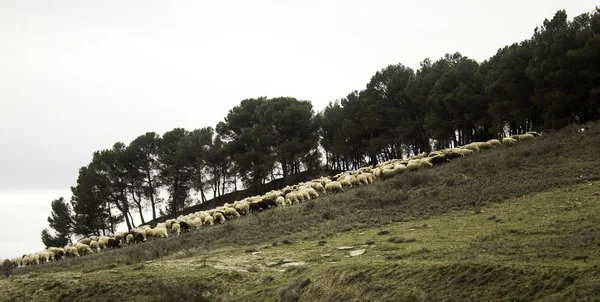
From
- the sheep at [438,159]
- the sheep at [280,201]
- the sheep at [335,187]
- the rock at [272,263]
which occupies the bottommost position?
the rock at [272,263]

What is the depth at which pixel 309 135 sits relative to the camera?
5972 cm

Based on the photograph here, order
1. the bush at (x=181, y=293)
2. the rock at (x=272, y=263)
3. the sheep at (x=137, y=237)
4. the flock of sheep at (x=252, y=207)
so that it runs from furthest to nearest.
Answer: the flock of sheep at (x=252, y=207) → the sheep at (x=137, y=237) → the rock at (x=272, y=263) → the bush at (x=181, y=293)

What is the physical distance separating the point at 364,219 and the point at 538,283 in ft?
39.1

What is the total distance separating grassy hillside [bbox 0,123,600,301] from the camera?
8055 mm

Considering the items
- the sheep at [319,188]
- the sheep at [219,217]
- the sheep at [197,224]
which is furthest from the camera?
the sheep at [319,188]

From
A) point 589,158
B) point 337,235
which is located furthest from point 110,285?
point 589,158

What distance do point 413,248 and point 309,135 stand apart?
158 feet

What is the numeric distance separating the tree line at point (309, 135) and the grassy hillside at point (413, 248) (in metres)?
17.4

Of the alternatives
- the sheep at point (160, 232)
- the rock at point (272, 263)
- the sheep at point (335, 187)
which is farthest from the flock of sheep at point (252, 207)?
the rock at point (272, 263)

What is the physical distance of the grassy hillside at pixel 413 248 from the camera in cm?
805

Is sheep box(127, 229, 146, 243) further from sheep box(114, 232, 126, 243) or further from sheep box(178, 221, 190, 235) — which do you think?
sheep box(178, 221, 190, 235)

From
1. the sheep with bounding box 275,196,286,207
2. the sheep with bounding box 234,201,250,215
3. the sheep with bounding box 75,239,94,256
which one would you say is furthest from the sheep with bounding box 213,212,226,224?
the sheep with bounding box 75,239,94,256

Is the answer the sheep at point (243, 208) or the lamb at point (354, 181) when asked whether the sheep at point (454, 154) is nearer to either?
the lamb at point (354, 181)

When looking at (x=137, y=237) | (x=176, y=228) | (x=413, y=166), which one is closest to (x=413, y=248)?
(x=413, y=166)
